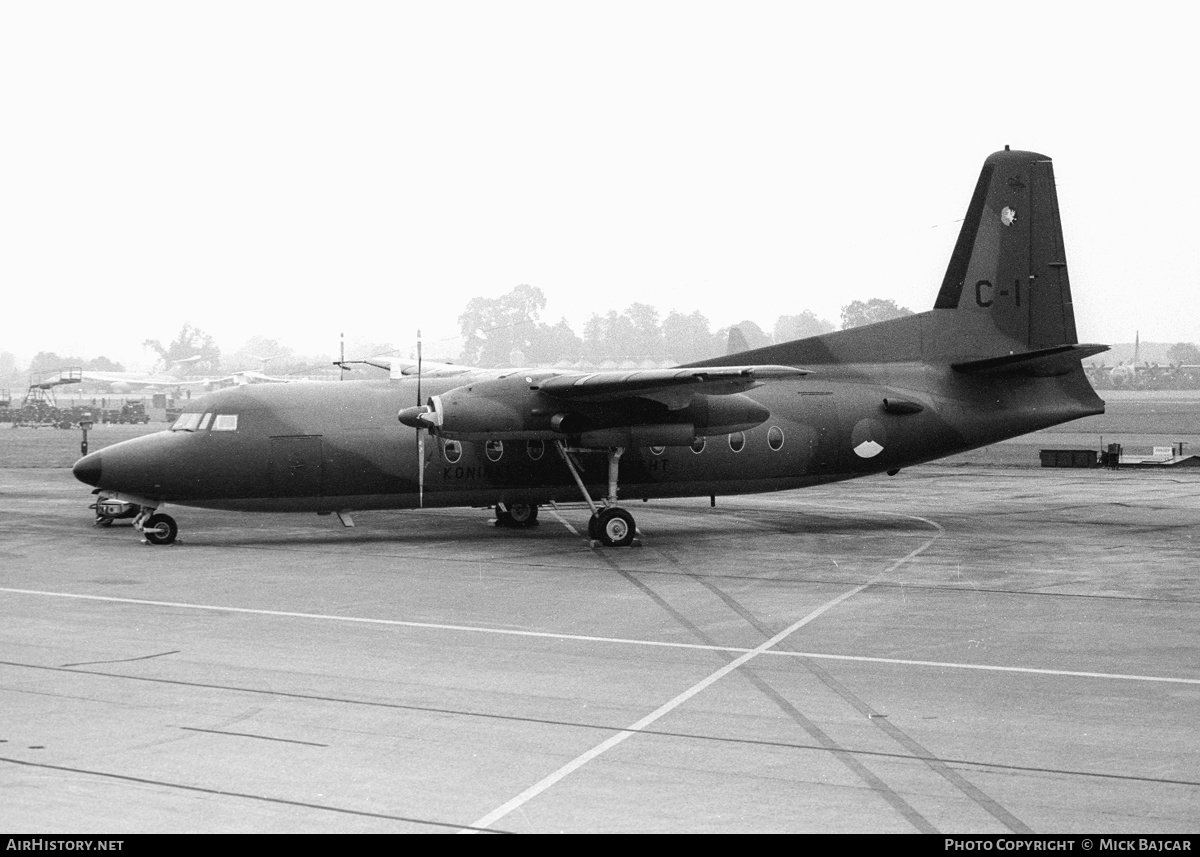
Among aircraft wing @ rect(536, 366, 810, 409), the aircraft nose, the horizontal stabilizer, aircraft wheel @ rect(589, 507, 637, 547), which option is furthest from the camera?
the horizontal stabilizer

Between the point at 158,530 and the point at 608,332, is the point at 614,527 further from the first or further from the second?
the point at 608,332

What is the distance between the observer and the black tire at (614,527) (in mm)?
23516

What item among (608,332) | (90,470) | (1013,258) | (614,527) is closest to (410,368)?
(608,332)

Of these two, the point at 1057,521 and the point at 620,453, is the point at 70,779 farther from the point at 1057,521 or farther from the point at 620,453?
the point at 1057,521

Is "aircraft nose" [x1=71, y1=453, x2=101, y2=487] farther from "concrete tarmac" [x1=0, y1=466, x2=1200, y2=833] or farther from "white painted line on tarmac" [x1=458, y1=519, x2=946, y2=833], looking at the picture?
"white painted line on tarmac" [x1=458, y1=519, x2=946, y2=833]

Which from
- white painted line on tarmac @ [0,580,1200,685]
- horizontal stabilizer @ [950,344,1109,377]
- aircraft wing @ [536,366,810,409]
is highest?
horizontal stabilizer @ [950,344,1109,377]

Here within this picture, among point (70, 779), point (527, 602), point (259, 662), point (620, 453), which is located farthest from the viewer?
point (620, 453)

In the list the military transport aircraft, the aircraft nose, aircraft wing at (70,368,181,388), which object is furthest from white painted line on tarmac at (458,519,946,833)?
aircraft wing at (70,368,181,388)

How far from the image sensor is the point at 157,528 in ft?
78.0

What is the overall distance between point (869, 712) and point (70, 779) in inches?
265

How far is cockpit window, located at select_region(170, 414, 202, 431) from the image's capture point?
23.8 metres

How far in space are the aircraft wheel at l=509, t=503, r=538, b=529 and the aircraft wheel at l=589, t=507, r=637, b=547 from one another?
347 cm

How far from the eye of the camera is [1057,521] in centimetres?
2727
